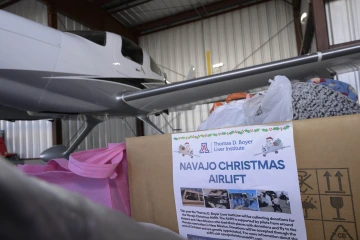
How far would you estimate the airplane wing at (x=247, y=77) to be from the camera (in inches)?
55.5

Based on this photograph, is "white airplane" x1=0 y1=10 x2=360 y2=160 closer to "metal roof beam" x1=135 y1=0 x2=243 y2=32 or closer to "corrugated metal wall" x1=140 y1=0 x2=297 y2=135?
"corrugated metal wall" x1=140 y1=0 x2=297 y2=135

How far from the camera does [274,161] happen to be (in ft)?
1.31

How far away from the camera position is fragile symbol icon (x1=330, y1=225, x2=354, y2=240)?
0.36 m

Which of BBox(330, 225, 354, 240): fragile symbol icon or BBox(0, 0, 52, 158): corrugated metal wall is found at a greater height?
BBox(0, 0, 52, 158): corrugated metal wall

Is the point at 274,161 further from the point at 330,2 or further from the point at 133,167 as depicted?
the point at 330,2

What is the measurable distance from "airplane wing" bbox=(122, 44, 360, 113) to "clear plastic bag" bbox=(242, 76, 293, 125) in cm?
110

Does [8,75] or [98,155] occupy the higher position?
[8,75]

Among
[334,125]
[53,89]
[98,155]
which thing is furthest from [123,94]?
[334,125]

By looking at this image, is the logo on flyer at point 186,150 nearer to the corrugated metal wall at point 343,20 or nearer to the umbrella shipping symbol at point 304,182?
the umbrella shipping symbol at point 304,182

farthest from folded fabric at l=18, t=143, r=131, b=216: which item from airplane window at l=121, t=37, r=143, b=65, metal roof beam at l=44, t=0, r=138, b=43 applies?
metal roof beam at l=44, t=0, r=138, b=43

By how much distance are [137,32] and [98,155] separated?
17.3 ft

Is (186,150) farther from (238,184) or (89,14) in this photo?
(89,14)

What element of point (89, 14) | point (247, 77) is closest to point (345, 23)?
point (247, 77)

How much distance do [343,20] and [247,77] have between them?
86cm
